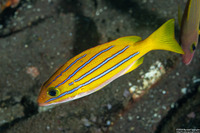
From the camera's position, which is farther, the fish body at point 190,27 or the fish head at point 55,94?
the fish body at point 190,27

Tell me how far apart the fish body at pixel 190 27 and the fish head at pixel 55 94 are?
1765 mm

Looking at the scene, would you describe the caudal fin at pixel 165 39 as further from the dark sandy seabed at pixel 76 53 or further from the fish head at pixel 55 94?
the dark sandy seabed at pixel 76 53

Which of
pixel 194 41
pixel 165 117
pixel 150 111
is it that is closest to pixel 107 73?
pixel 194 41

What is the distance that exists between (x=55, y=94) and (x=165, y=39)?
1.57 metres

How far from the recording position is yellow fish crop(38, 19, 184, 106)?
2.11 meters

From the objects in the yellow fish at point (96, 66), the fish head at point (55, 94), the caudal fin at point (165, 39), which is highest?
the caudal fin at point (165, 39)

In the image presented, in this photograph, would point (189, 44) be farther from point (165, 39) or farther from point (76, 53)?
point (76, 53)

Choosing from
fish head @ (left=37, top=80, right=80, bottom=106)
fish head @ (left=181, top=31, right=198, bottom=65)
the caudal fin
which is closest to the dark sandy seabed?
fish head @ (left=181, top=31, right=198, bottom=65)

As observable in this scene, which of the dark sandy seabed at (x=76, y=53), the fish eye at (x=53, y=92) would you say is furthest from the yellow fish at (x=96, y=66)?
the dark sandy seabed at (x=76, y=53)

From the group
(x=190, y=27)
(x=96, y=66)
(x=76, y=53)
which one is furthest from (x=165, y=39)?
(x=76, y=53)

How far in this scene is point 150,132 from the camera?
3.58m

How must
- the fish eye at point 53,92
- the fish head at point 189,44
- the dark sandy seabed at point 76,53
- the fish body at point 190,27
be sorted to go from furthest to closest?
the dark sandy seabed at point 76,53 < the fish head at point 189,44 < the fish body at point 190,27 < the fish eye at point 53,92

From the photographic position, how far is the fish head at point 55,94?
209 cm

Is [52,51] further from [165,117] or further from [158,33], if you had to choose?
[165,117]
